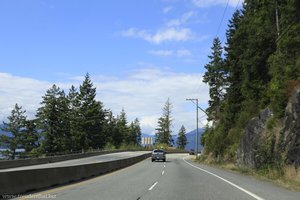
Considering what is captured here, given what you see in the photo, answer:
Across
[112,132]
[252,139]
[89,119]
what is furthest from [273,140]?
[112,132]

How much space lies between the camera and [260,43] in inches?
1738

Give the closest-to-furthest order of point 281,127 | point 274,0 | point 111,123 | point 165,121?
A: point 281,127 → point 274,0 → point 111,123 → point 165,121

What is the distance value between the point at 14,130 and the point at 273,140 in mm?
90210

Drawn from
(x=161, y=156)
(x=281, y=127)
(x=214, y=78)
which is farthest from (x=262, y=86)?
(x=214, y=78)

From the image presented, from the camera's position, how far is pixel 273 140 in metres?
29.7

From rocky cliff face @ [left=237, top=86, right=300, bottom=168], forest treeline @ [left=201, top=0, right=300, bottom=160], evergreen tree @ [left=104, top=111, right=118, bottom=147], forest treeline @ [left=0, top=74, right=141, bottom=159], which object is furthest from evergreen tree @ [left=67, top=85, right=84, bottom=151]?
rocky cliff face @ [left=237, top=86, right=300, bottom=168]

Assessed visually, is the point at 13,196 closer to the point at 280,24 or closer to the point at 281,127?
the point at 281,127

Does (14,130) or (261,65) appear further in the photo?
(14,130)

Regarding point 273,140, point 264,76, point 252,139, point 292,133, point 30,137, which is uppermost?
point 264,76

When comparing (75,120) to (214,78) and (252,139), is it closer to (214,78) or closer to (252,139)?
(214,78)

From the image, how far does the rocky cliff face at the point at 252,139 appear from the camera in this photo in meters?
→ 34.1

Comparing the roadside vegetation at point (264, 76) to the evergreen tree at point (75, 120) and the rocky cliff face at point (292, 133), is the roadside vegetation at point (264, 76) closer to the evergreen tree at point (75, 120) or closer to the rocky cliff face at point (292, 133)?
the rocky cliff face at point (292, 133)

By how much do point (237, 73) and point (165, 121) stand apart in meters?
132

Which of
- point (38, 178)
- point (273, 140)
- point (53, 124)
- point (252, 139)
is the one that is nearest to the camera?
point (38, 178)
